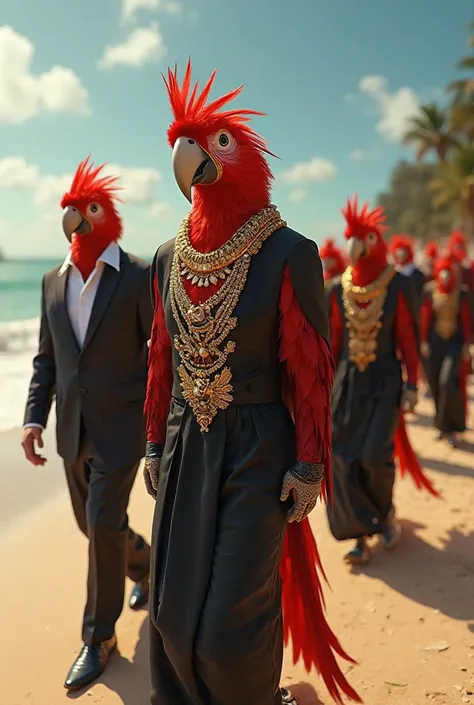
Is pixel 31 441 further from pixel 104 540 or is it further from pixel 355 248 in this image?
pixel 355 248

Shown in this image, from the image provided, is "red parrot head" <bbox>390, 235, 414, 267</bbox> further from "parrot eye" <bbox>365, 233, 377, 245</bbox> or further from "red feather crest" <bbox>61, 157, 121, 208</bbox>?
"red feather crest" <bbox>61, 157, 121, 208</bbox>

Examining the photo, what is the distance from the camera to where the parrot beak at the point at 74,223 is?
138 inches

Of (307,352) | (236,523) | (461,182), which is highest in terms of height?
(461,182)

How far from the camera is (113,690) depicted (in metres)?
3.25

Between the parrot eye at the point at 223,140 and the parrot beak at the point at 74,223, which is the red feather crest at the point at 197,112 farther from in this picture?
the parrot beak at the point at 74,223

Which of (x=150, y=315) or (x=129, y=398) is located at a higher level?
(x=150, y=315)

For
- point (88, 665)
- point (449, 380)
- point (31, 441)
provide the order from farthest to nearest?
1. point (449, 380)
2. point (31, 441)
3. point (88, 665)

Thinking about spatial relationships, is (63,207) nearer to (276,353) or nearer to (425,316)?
(276,353)

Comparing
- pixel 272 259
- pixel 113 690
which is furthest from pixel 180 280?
pixel 113 690

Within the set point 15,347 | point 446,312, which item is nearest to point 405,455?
point 446,312

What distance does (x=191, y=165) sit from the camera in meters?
2.40

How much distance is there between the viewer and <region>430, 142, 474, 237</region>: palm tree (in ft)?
106

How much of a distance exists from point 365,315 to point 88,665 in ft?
9.72

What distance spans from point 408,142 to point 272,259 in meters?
41.0
